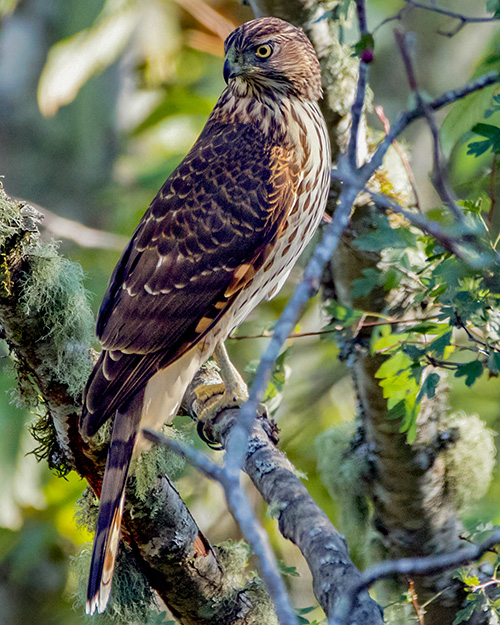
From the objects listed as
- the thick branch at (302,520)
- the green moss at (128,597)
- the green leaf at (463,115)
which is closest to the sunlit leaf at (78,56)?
the thick branch at (302,520)

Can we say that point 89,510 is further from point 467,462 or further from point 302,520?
point 467,462

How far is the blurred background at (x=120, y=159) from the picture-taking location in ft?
16.0

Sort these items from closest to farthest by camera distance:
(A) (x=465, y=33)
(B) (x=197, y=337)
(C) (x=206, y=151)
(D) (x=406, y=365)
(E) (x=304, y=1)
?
(D) (x=406, y=365), (B) (x=197, y=337), (C) (x=206, y=151), (E) (x=304, y=1), (A) (x=465, y=33)

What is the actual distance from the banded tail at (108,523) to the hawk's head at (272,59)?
147 cm

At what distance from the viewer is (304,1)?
3176 millimetres

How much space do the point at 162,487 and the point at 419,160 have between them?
17.4 feet

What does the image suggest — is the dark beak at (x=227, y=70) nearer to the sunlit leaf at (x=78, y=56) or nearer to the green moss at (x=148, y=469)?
the green moss at (x=148, y=469)

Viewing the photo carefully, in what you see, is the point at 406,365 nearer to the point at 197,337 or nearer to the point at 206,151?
the point at 197,337

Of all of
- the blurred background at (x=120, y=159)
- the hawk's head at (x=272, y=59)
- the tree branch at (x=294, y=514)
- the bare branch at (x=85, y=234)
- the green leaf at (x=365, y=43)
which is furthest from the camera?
the blurred background at (x=120, y=159)

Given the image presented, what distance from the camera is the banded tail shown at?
2.33 metres

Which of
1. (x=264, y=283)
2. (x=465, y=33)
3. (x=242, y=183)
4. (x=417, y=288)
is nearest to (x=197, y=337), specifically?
(x=264, y=283)

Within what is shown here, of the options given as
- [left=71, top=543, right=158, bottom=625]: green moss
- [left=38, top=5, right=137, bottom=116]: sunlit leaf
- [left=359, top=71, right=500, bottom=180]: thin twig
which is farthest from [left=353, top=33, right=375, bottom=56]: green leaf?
[left=38, top=5, right=137, bottom=116]: sunlit leaf

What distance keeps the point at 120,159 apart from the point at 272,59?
5.16m

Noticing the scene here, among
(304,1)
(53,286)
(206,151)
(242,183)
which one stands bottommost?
(53,286)
